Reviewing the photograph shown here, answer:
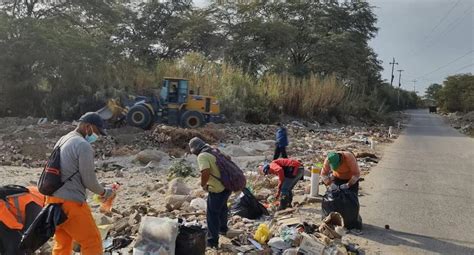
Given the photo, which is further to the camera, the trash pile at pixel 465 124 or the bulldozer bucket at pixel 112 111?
the trash pile at pixel 465 124

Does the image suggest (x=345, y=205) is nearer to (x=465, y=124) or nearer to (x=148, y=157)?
(x=148, y=157)

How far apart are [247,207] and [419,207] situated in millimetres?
3322

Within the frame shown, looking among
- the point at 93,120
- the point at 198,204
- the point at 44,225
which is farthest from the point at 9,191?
the point at 198,204

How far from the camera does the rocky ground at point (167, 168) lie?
6.59 metres

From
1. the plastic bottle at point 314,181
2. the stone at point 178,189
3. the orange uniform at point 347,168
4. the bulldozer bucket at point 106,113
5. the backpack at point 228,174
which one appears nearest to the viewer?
the backpack at point 228,174

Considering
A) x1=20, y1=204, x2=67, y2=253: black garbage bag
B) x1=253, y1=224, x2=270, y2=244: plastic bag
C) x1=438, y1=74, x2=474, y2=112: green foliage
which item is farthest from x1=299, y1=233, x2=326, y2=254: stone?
x1=438, y1=74, x2=474, y2=112: green foliage

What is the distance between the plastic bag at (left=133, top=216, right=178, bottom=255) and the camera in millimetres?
4734

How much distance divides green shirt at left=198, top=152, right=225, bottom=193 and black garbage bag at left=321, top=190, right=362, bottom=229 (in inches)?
71.3

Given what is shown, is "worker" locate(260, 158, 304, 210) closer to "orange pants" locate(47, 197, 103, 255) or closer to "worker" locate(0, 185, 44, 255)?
"orange pants" locate(47, 197, 103, 255)

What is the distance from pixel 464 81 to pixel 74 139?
238 ft

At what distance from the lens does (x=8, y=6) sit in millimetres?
25625

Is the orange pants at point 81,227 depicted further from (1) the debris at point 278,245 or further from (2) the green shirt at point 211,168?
(1) the debris at point 278,245

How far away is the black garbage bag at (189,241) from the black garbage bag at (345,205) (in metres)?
2.49

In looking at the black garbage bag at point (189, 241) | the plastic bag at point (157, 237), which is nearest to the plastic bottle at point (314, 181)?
the black garbage bag at point (189, 241)
